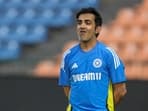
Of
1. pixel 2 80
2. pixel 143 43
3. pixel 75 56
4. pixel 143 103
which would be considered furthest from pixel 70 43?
pixel 75 56

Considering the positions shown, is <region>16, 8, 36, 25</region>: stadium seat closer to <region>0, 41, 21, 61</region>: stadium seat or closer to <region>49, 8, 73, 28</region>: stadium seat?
A: <region>49, 8, 73, 28</region>: stadium seat

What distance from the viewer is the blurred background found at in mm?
9609

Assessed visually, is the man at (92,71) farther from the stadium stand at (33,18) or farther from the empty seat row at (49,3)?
the empty seat row at (49,3)

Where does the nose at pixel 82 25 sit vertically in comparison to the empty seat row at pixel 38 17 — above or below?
below

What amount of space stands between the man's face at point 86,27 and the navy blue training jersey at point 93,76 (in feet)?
0.38

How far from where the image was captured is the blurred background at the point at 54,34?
31.5 ft

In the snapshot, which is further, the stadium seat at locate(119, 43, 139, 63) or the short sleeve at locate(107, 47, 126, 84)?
the stadium seat at locate(119, 43, 139, 63)

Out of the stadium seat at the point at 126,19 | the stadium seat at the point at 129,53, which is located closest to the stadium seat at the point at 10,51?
the stadium seat at the point at 126,19

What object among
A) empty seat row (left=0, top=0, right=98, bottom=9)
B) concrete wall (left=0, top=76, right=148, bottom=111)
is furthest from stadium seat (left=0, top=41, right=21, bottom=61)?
concrete wall (left=0, top=76, right=148, bottom=111)

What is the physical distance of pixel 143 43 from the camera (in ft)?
32.2

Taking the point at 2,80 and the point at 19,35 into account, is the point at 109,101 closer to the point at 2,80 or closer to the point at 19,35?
the point at 2,80

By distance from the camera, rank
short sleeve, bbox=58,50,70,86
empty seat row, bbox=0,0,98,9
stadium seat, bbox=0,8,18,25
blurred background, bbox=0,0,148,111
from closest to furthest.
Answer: short sleeve, bbox=58,50,70,86 < blurred background, bbox=0,0,148,111 < empty seat row, bbox=0,0,98,9 < stadium seat, bbox=0,8,18,25

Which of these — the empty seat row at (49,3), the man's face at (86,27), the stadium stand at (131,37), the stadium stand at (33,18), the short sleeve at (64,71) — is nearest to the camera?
the man's face at (86,27)

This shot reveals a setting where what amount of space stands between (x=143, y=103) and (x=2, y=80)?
1818mm
